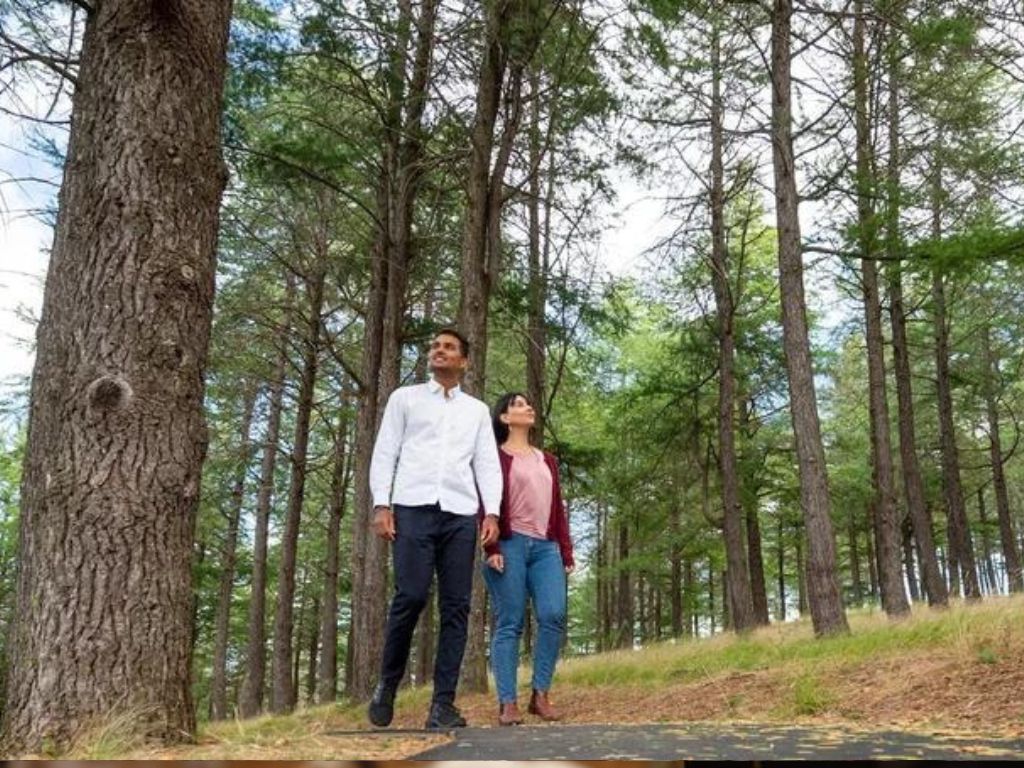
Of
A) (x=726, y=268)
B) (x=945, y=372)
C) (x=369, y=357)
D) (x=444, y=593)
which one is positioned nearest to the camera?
(x=444, y=593)

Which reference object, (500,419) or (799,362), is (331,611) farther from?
(500,419)

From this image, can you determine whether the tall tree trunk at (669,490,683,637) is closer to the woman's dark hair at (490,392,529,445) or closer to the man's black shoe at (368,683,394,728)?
the woman's dark hair at (490,392,529,445)

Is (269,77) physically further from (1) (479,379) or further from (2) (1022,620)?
(2) (1022,620)

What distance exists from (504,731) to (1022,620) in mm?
5489

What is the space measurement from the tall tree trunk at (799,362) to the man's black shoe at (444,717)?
6.52m

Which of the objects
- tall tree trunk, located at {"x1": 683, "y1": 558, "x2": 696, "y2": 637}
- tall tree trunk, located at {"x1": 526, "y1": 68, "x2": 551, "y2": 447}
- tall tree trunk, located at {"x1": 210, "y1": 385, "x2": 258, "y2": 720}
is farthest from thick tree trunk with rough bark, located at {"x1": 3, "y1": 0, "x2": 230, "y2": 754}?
tall tree trunk, located at {"x1": 683, "y1": 558, "x2": 696, "y2": 637}

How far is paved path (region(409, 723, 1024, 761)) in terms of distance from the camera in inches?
112

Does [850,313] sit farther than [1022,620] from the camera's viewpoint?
Yes

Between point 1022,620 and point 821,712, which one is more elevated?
point 1022,620

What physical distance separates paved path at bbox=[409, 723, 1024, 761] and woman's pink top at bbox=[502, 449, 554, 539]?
148cm

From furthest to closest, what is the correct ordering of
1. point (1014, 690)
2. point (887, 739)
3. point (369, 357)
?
point (369, 357), point (1014, 690), point (887, 739)

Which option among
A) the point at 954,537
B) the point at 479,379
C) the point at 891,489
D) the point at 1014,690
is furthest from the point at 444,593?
the point at 954,537

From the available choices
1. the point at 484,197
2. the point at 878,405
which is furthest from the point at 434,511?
the point at 878,405

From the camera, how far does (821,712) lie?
5.77 metres
